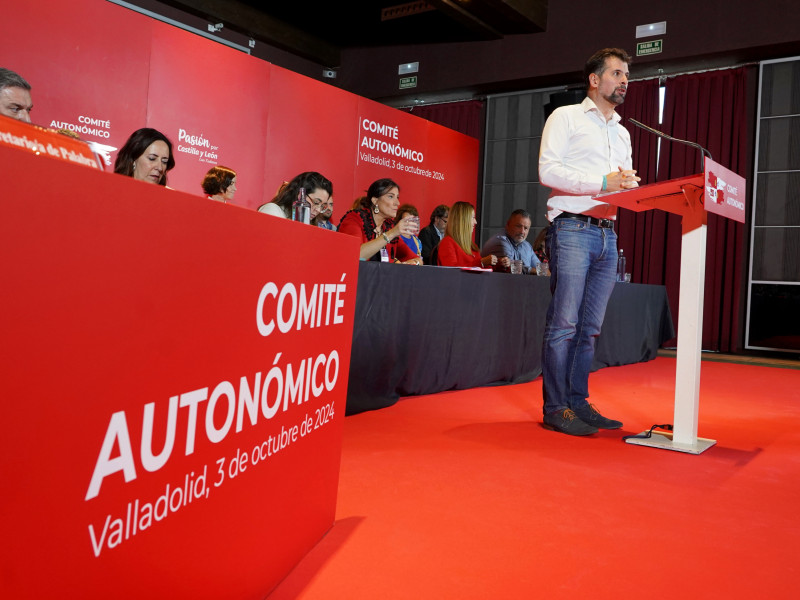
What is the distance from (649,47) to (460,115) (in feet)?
7.39

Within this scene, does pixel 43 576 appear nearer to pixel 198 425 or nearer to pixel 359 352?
pixel 198 425

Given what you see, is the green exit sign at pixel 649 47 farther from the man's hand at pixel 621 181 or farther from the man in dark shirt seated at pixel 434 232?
the man's hand at pixel 621 181

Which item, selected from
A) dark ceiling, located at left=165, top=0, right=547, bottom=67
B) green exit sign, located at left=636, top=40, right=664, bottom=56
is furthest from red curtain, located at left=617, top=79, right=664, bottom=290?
dark ceiling, located at left=165, top=0, right=547, bottom=67

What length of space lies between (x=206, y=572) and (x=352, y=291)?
62 cm

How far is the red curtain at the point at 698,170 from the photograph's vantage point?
5.98 m

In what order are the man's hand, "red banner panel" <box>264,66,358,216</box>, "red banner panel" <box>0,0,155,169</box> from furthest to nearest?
"red banner panel" <box>264,66,358,216</box>
"red banner panel" <box>0,0,155,169</box>
the man's hand

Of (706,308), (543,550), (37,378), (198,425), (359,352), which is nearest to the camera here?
(37,378)

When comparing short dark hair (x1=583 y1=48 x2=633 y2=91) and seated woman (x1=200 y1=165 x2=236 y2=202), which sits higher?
short dark hair (x1=583 y1=48 x2=633 y2=91)

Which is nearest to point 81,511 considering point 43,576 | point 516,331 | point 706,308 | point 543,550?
point 43,576

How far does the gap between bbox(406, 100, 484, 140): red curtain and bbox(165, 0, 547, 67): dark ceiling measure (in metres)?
0.72

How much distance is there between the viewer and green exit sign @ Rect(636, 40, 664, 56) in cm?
605

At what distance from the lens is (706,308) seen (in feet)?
20.2

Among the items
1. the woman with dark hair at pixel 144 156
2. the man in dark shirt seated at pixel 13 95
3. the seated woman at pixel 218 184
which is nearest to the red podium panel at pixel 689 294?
the woman with dark hair at pixel 144 156

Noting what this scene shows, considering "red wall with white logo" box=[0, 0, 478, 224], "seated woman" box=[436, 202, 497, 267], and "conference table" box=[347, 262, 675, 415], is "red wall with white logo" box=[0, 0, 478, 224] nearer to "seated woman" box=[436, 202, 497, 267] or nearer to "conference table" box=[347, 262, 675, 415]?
"seated woman" box=[436, 202, 497, 267]
